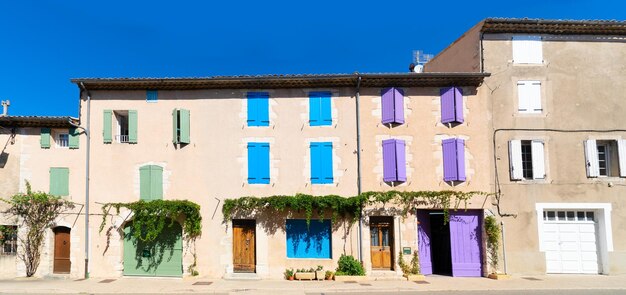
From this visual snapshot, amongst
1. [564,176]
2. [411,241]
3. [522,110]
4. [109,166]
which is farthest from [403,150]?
[109,166]

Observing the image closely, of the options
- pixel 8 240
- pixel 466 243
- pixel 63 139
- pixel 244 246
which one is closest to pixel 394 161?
pixel 466 243

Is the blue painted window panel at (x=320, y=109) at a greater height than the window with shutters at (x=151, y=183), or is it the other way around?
the blue painted window panel at (x=320, y=109)

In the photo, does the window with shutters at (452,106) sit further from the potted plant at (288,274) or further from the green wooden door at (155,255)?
the green wooden door at (155,255)

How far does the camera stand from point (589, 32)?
661 inches

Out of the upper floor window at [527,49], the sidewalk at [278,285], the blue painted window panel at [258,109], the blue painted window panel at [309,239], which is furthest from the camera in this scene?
the upper floor window at [527,49]

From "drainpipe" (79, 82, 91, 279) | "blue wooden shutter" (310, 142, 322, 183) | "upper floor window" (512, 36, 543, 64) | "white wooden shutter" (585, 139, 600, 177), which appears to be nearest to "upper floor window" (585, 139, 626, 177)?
"white wooden shutter" (585, 139, 600, 177)

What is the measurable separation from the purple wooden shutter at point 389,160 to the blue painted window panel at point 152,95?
28.2 ft

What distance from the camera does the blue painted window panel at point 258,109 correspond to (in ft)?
54.5

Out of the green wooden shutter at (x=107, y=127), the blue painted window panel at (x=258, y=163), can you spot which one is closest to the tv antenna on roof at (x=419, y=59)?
the blue painted window panel at (x=258, y=163)

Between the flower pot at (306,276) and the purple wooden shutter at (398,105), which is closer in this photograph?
the flower pot at (306,276)

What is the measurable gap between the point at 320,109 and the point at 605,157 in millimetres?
10709

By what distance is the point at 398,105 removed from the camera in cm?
1645

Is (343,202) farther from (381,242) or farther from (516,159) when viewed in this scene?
(516,159)

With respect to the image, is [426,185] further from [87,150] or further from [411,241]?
[87,150]
